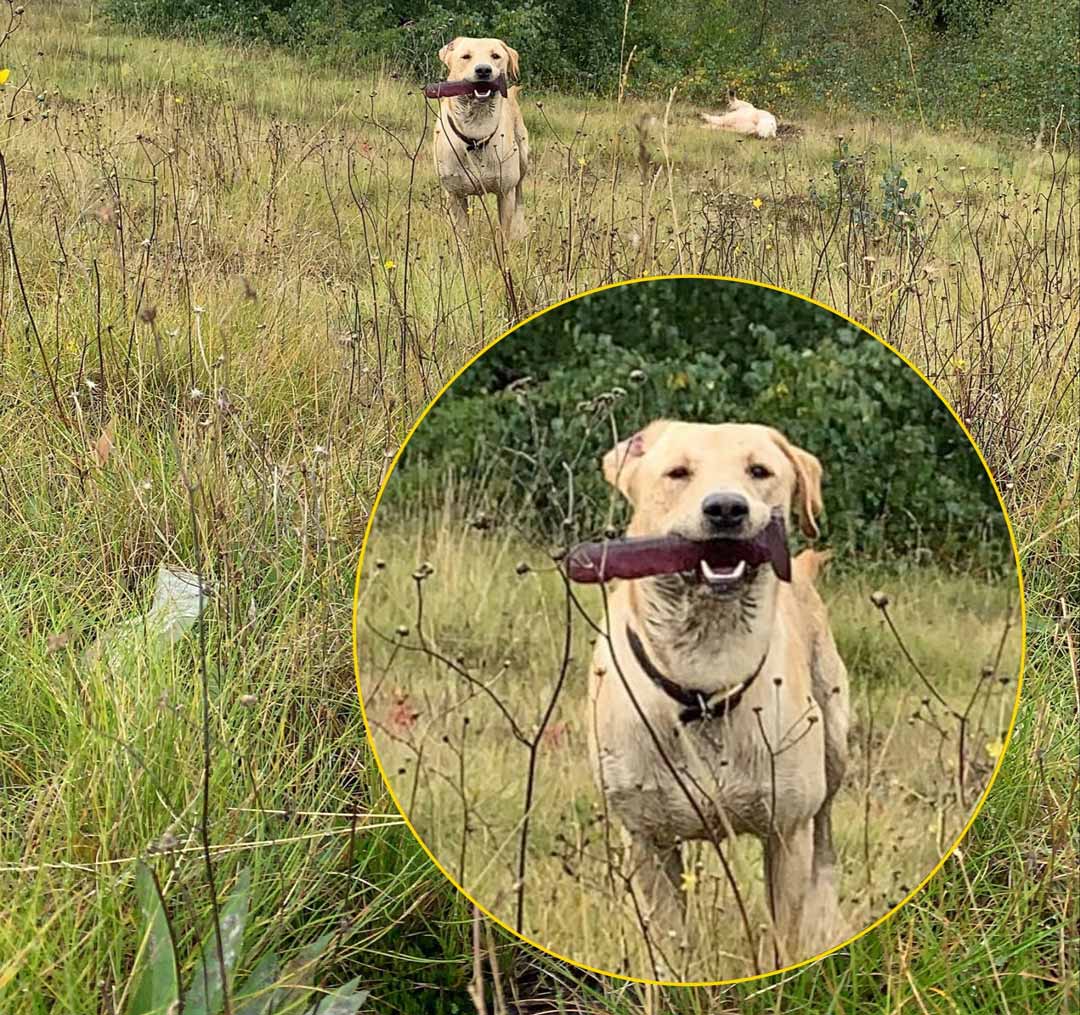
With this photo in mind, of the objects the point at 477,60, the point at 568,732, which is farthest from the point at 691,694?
the point at 477,60

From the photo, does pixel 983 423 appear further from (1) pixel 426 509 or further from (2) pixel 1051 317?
(1) pixel 426 509

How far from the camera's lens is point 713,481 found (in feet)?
4.00

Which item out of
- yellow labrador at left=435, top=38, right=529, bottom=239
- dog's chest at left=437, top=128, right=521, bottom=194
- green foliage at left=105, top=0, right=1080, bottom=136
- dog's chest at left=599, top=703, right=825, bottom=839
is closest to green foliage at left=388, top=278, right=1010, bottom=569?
dog's chest at left=599, top=703, right=825, bottom=839

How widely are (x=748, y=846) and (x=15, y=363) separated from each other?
249 centimetres

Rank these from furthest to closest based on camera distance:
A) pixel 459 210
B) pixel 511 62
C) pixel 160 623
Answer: pixel 511 62 → pixel 459 210 → pixel 160 623

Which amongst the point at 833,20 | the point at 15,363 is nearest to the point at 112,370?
the point at 15,363

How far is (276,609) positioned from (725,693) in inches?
47.3

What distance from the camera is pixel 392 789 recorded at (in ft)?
4.75

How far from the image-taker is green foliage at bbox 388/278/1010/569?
1.32 metres

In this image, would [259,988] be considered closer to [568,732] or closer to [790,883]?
[568,732]

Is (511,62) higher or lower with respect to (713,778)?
higher

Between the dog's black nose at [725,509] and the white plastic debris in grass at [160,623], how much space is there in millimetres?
1047

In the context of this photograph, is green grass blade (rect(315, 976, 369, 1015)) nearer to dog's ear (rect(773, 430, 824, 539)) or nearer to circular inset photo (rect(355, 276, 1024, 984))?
circular inset photo (rect(355, 276, 1024, 984))

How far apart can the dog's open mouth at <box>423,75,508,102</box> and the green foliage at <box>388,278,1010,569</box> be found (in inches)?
167
